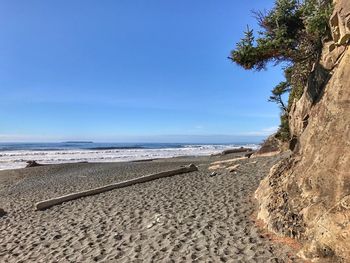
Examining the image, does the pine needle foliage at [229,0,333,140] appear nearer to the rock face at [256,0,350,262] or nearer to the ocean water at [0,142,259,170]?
the rock face at [256,0,350,262]

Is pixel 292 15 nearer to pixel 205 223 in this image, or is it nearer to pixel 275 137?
pixel 205 223

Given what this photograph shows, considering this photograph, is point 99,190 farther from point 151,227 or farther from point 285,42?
point 285,42

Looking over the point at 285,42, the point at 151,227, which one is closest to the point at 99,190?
the point at 151,227

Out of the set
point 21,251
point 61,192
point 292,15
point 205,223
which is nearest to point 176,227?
point 205,223

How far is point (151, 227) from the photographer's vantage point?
883 cm

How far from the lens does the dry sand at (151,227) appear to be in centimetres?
691

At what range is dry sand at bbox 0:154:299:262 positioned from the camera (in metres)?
6.91

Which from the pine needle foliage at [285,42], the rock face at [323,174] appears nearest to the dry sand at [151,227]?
the rock face at [323,174]

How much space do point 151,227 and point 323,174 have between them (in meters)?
4.40

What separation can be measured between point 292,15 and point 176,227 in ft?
21.2

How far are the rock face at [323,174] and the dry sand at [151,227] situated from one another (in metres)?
0.55

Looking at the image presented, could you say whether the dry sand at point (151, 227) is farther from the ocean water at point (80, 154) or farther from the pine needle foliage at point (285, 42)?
the ocean water at point (80, 154)

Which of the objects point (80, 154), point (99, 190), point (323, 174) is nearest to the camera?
point (323, 174)

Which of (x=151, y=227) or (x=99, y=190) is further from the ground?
(x=99, y=190)
